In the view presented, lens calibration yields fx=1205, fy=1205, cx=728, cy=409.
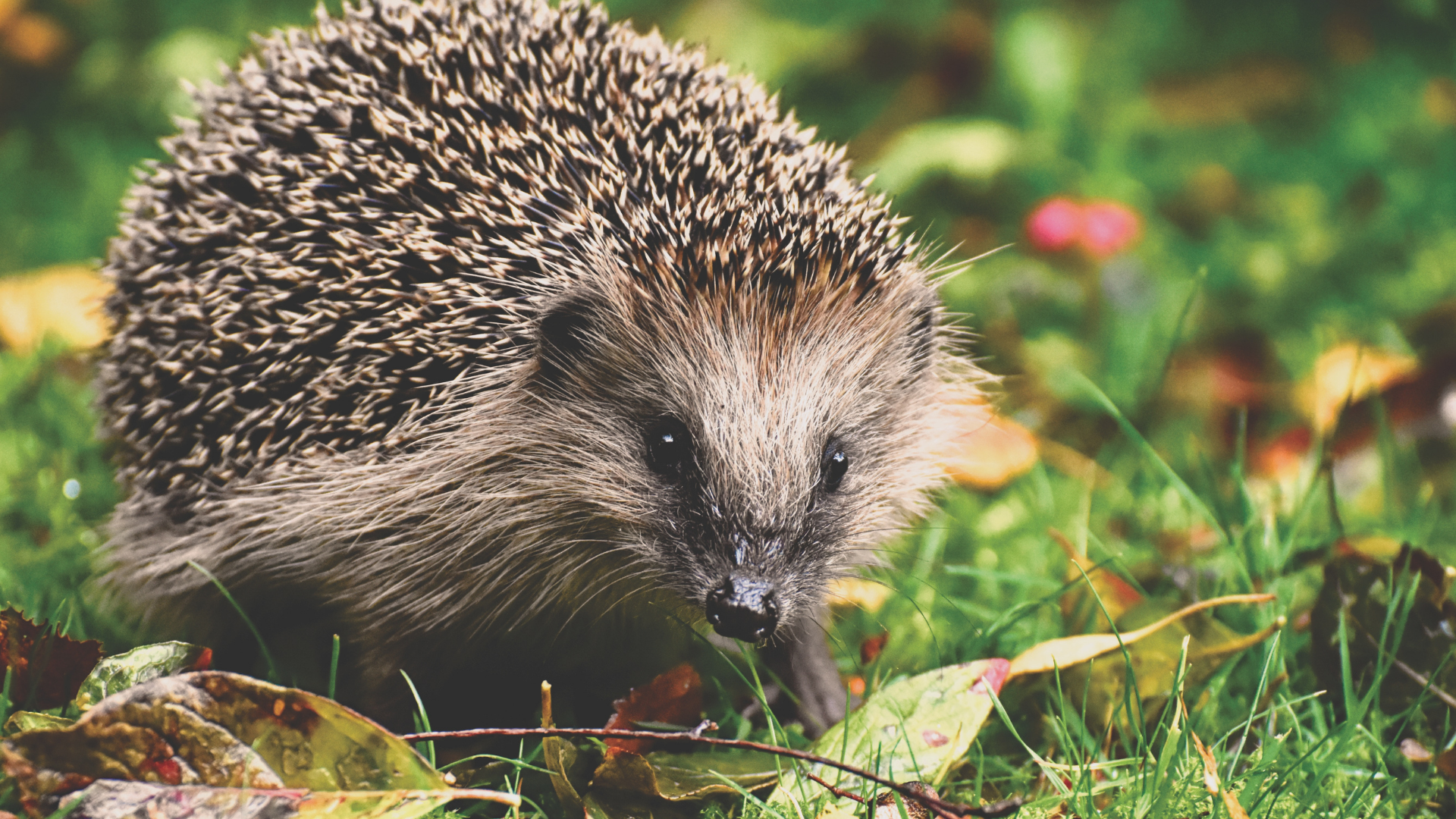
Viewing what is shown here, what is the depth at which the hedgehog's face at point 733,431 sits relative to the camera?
7.97 ft

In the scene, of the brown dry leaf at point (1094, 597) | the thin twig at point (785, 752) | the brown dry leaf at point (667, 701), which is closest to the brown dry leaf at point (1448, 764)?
the brown dry leaf at point (1094, 597)

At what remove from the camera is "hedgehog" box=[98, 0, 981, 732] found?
2.60 meters

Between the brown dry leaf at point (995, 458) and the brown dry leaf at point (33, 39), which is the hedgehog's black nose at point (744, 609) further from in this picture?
the brown dry leaf at point (33, 39)

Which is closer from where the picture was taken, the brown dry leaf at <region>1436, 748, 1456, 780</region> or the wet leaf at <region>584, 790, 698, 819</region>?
the wet leaf at <region>584, 790, 698, 819</region>

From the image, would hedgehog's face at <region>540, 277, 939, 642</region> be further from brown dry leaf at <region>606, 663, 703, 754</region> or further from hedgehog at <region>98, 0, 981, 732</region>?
brown dry leaf at <region>606, 663, 703, 754</region>

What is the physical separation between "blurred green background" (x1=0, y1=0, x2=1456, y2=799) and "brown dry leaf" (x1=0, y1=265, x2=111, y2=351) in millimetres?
20

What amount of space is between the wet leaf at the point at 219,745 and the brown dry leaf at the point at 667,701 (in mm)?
522

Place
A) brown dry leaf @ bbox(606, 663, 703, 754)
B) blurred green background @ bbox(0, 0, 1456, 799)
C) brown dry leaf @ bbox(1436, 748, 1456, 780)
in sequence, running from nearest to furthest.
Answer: brown dry leaf @ bbox(1436, 748, 1456, 780)
brown dry leaf @ bbox(606, 663, 703, 754)
blurred green background @ bbox(0, 0, 1456, 799)

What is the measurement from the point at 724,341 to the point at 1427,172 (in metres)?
4.46

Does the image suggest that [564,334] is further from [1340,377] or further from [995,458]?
[1340,377]

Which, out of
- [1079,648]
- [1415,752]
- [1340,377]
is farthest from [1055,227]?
[1415,752]

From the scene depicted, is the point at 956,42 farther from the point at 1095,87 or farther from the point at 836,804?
the point at 836,804

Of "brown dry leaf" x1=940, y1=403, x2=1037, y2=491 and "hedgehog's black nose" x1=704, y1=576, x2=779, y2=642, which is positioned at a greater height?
"brown dry leaf" x1=940, y1=403, x2=1037, y2=491

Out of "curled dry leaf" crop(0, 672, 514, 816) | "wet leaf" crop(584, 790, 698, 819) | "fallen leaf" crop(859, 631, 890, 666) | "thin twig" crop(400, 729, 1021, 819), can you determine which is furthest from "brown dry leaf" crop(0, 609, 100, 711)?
"fallen leaf" crop(859, 631, 890, 666)
